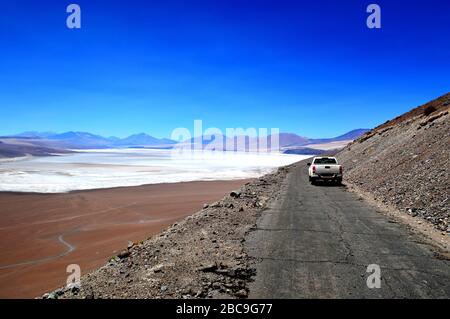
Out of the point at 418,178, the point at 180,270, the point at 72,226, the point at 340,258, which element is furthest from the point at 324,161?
the point at 180,270

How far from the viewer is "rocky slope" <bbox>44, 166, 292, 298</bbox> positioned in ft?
21.0

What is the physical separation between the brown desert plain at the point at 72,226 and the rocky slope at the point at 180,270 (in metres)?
4.50

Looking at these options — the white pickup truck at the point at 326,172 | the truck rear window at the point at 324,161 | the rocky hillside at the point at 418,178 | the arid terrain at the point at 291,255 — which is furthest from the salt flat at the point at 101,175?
the arid terrain at the point at 291,255

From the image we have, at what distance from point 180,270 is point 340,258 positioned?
3.54 m

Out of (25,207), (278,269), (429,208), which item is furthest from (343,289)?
(25,207)

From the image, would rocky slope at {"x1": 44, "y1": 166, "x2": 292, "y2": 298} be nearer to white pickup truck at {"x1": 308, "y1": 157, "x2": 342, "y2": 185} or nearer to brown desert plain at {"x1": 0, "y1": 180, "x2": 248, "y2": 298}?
brown desert plain at {"x1": 0, "y1": 180, "x2": 248, "y2": 298}

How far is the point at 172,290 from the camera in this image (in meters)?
6.41

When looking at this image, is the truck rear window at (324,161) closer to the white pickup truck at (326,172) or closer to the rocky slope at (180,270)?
the white pickup truck at (326,172)

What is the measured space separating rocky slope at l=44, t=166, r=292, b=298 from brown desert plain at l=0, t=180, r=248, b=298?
14.8 ft

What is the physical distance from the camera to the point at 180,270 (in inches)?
295

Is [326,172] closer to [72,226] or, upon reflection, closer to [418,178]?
[418,178]

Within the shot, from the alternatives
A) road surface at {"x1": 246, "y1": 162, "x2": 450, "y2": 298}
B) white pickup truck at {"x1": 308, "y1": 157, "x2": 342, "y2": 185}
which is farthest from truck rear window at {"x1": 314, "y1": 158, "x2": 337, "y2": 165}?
road surface at {"x1": 246, "y1": 162, "x2": 450, "y2": 298}
